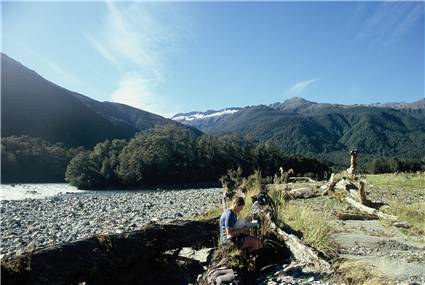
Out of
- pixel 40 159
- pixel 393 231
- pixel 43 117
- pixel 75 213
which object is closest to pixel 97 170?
pixel 40 159

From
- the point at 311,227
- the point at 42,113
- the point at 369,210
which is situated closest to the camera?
the point at 311,227

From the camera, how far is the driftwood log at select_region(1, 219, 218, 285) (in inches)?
237

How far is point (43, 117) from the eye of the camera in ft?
397

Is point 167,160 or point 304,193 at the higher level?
point 167,160

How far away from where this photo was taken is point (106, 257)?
23.2 ft

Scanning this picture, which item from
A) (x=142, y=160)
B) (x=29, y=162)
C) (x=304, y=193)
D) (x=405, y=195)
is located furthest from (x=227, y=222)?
(x=29, y=162)

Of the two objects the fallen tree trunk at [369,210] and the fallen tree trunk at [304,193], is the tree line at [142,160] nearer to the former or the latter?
the fallen tree trunk at [304,193]

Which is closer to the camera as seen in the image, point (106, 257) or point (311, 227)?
point (106, 257)

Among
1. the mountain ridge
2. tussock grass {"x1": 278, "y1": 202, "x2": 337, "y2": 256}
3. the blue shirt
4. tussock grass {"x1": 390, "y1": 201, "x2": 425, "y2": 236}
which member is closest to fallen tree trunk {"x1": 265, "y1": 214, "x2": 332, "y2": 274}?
tussock grass {"x1": 278, "y1": 202, "x2": 337, "y2": 256}

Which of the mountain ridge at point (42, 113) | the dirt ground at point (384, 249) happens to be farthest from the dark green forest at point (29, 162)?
the dirt ground at point (384, 249)

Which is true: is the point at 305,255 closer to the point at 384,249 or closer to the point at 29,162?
the point at 384,249

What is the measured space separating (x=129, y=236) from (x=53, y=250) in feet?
4.90

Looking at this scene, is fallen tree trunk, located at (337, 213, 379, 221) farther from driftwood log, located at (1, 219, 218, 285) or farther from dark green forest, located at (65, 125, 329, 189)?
dark green forest, located at (65, 125, 329, 189)

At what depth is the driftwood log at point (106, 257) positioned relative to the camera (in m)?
6.02
